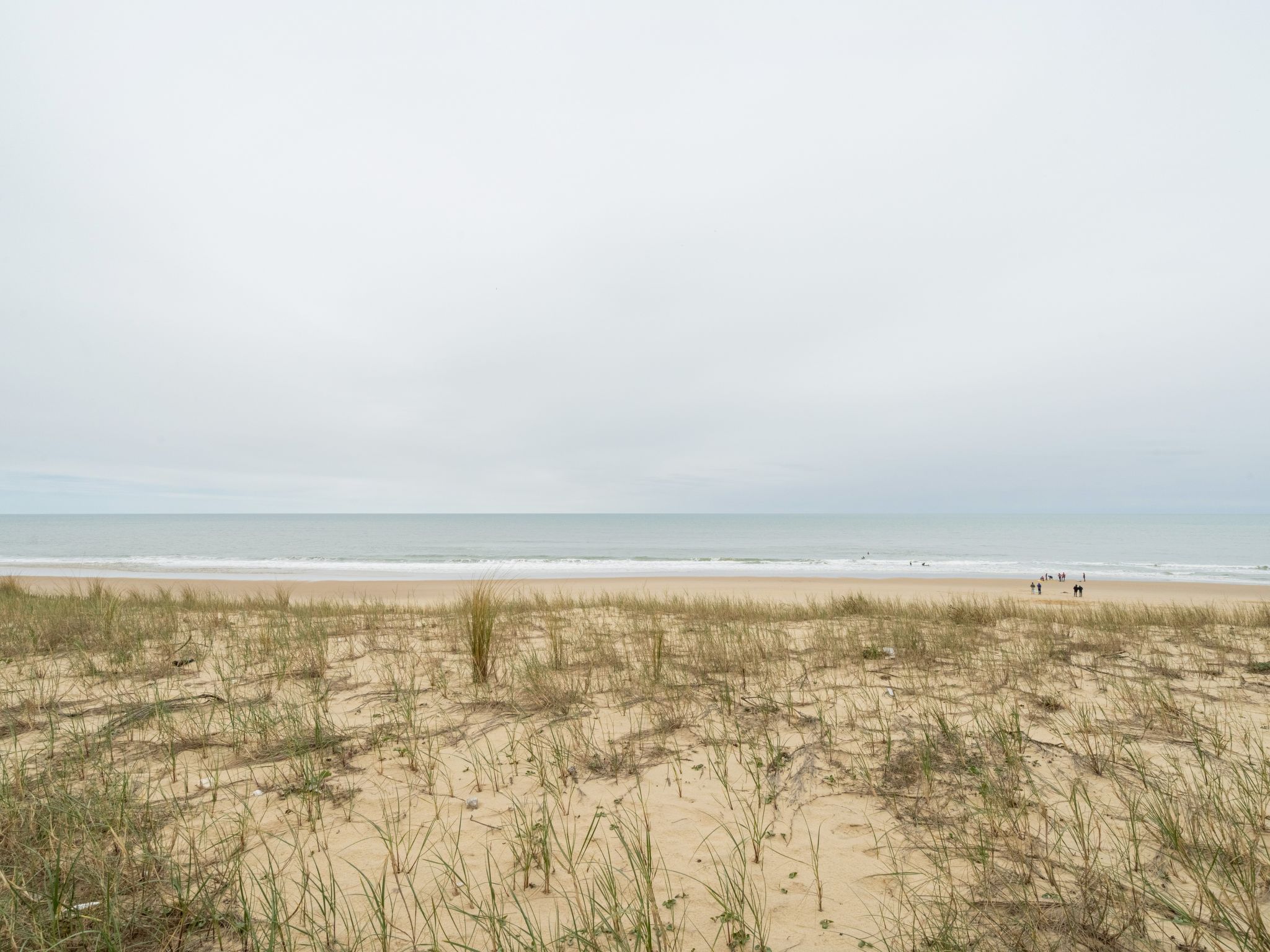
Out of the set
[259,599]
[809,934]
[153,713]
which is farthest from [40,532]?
[809,934]

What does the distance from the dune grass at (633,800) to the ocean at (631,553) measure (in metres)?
15.2

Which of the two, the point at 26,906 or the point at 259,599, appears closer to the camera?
the point at 26,906

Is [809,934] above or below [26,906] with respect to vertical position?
below

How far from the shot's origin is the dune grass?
2.01 meters

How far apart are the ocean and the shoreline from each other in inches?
117

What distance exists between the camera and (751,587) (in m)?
25.4

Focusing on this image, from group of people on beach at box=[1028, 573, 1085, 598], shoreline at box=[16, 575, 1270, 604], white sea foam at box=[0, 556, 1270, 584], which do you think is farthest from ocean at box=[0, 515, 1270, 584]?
group of people on beach at box=[1028, 573, 1085, 598]

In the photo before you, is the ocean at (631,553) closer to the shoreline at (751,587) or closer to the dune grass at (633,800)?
the shoreline at (751,587)

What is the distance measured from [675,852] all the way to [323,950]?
1.46 metres

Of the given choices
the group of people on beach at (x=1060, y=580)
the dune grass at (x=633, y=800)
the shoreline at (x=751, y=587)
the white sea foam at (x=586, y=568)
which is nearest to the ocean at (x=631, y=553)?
the white sea foam at (x=586, y=568)

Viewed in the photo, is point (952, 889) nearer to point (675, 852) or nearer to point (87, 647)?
point (675, 852)

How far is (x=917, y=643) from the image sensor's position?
21.2ft

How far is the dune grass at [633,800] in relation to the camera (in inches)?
79.0

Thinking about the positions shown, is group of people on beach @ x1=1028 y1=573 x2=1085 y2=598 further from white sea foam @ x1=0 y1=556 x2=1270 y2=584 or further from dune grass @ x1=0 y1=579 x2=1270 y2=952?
dune grass @ x1=0 y1=579 x2=1270 y2=952
